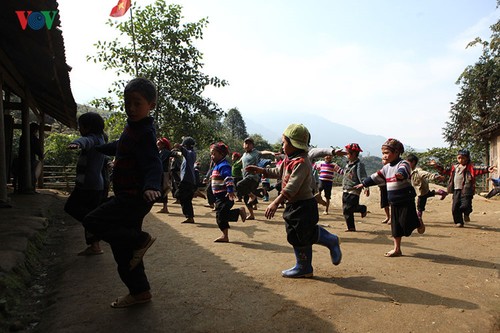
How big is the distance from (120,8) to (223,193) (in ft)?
39.1

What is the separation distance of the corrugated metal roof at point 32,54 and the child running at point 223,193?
2.98 metres

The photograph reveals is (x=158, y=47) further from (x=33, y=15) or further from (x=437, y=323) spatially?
(x=437, y=323)

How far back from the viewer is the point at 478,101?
23500 millimetres

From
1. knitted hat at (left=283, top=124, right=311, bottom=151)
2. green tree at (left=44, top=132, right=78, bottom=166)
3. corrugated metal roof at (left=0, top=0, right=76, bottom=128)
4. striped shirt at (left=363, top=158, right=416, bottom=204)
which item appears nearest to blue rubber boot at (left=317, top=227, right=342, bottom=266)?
knitted hat at (left=283, top=124, right=311, bottom=151)

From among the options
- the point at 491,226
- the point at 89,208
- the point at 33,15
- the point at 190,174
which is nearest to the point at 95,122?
the point at 89,208

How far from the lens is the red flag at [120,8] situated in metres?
14.4

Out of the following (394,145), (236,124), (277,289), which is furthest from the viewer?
(236,124)

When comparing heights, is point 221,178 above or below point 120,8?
below

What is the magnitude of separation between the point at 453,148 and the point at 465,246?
2375cm

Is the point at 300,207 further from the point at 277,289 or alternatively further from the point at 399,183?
the point at 399,183

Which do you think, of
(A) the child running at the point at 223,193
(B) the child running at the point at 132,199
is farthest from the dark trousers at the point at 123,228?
(A) the child running at the point at 223,193

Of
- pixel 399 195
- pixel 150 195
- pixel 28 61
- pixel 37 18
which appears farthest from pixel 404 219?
pixel 28 61

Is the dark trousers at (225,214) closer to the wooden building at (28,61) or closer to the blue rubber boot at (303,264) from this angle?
the blue rubber boot at (303,264)

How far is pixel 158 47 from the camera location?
16391mm
